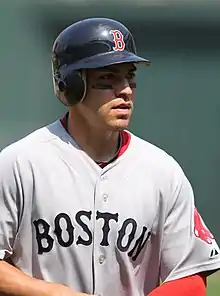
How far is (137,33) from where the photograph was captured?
9109 millimetres

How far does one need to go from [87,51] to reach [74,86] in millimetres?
124

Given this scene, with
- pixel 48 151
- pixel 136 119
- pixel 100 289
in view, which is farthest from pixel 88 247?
pixel 136 119

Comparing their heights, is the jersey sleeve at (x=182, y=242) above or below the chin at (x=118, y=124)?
below

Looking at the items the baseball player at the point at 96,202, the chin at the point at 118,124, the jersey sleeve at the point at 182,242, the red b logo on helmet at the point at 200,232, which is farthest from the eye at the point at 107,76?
the red b logo on helmet at the point at 200,232

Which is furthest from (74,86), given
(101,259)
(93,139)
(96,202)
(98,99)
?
(101,259)

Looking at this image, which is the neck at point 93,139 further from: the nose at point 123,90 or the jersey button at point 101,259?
the jersey button at point 101,259

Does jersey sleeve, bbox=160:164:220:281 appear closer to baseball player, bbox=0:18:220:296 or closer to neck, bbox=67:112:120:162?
baseball player, bbox=0:18:220:296

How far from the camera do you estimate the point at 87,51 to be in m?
2.87

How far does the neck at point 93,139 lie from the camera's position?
290 centimetres

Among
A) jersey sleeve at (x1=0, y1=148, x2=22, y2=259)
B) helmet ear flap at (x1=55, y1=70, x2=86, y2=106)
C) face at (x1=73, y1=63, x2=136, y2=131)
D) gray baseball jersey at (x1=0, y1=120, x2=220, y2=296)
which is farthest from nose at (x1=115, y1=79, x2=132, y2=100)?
jersey sleeve at (x1=0, y1=148, x2=22, y2=259)

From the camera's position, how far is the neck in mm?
2900

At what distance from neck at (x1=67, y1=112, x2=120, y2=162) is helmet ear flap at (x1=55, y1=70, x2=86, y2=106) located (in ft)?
0.22

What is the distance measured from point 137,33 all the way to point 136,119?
2.92 feet

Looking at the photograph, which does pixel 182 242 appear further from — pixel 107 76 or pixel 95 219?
pixel 107 76
